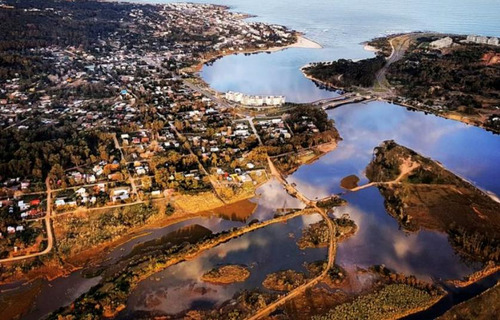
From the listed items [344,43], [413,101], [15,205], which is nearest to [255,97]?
[413,101]

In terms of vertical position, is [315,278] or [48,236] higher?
[48,236]

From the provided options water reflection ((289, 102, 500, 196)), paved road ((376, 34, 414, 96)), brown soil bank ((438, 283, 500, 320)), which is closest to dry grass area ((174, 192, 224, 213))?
water reflection ((289, 102, 500, 196))

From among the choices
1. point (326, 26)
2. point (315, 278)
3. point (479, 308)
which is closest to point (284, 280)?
point (315, 278)

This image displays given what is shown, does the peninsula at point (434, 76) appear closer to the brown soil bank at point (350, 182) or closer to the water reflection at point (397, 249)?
the brown soil bank at point (350, 182)

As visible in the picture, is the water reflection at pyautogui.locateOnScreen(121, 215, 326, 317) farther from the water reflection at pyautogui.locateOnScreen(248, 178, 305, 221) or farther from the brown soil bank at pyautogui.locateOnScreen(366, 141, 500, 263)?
the brown soil bank at pyautogui.locateOnScreen(366, 141, 500, 263)

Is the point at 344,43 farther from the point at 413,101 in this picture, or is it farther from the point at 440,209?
the point at 440,209

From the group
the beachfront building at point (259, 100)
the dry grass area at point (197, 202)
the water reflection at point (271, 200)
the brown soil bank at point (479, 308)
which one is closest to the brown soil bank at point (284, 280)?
the water reflection at point (271, 200)

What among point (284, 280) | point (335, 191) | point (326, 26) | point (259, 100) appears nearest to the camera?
point (284, 280)

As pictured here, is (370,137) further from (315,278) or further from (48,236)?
(48,236)
